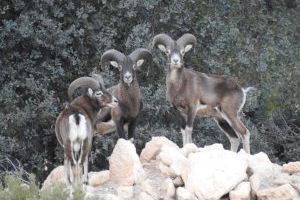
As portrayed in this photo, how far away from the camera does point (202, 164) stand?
10.2 m

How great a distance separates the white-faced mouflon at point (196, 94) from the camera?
515 inches

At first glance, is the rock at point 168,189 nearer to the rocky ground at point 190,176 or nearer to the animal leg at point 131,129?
the rocky ground at point 190,176

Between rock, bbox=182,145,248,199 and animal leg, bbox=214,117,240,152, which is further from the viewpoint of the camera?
animal leg, bbox=214,117,240,152

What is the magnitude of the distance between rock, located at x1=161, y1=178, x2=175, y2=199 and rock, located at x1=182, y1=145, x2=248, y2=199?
18 centimetres

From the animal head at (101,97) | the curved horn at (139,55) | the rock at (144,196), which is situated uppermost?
the curved horn at (139,55)

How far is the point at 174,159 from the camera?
35.1 ft

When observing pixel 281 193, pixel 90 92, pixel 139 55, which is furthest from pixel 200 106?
pixel 281 193

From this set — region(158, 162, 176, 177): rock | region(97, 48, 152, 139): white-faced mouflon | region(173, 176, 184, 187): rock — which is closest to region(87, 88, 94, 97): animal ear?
region(97, 48, 152, 139): white-faced mouflon

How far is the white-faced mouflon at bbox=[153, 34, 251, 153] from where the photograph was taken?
13070 millimetres

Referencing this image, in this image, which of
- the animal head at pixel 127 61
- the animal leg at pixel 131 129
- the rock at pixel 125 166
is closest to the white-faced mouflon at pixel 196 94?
the animal head at pixel 127 61

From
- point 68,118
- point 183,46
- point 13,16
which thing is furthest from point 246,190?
point 13,16

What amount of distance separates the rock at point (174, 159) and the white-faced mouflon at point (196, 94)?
6.61 feet

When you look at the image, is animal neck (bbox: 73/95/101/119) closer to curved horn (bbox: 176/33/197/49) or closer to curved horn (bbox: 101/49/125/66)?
curved horn (bbox: 101/49/125/66)

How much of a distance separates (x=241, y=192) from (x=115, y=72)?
6.18 meters
